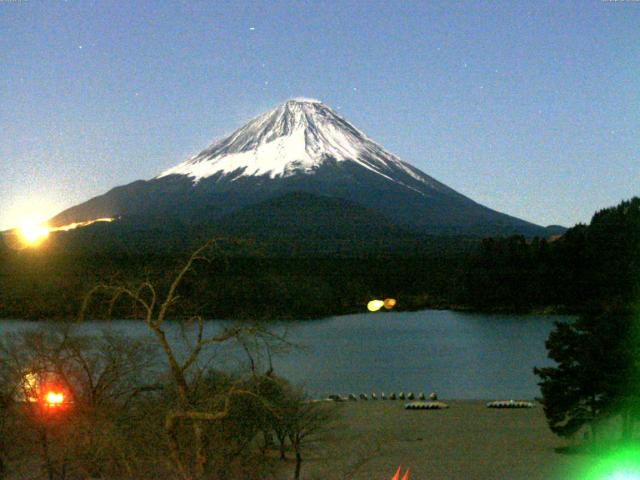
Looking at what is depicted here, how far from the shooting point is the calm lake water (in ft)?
99.8

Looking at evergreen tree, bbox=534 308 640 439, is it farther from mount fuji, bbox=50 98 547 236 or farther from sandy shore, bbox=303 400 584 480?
mount fuji, bbox=50 98 547 236

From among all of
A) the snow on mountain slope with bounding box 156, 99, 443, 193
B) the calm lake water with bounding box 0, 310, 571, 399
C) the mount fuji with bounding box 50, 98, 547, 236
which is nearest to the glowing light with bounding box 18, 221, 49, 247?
the calm lake water with bounding box 0, 310, 571, 399

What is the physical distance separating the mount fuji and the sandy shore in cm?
6447

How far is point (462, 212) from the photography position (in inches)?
4008

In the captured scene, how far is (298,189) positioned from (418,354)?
213ft

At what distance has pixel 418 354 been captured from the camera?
4000cm

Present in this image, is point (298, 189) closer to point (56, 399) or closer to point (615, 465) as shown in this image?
point (615, 465)

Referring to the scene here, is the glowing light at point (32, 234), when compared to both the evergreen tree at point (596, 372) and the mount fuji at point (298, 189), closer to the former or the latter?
the evergreen tree at point (596, 372)

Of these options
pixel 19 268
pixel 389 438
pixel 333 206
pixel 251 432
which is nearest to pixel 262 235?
pixel 333 206

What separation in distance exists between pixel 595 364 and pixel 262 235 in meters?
68.4

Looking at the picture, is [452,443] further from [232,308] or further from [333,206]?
[333,206]

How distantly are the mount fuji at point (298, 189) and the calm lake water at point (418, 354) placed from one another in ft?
114

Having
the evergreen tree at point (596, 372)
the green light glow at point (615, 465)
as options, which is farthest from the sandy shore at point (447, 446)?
the evergreen tree at point (596, 372)

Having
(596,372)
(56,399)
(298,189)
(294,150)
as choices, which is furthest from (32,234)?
(294,150)
